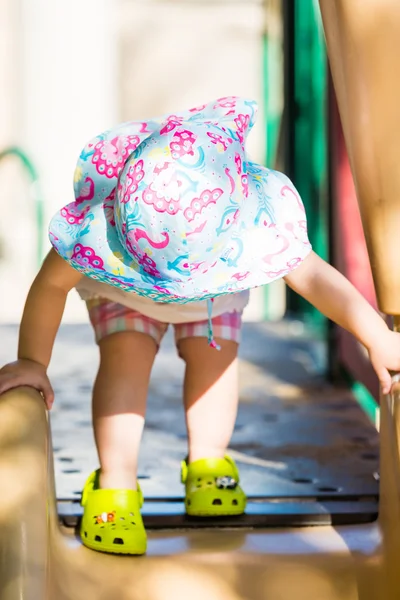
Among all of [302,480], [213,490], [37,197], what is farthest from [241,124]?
[37,197]

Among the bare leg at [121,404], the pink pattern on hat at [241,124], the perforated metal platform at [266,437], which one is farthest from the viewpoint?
the perforated metal platform at [266,437]

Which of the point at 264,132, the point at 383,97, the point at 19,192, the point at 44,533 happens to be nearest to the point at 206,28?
the point at 264,132

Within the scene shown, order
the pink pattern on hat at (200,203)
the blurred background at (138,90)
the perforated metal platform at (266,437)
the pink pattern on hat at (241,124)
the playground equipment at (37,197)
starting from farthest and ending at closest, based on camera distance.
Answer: the playground equipment at (37,197) < the blurred background at (138,90) < the perforated metal platform at (266,437) < the pink pattern on hat at (241,124) < the pink pattern on hat at (200,203)

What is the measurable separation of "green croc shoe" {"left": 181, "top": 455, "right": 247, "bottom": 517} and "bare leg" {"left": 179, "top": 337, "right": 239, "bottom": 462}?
0.02m

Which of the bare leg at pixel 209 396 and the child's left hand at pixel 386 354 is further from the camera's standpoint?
the bare leg at pixel 209 396

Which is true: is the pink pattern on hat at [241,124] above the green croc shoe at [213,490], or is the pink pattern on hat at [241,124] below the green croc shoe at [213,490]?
above

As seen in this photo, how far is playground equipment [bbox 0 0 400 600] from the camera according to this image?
99 centimetres

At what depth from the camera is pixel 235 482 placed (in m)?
1.27

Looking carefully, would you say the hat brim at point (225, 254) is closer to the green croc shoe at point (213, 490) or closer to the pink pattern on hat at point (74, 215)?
the pink pattern on hat at point (74, 215)

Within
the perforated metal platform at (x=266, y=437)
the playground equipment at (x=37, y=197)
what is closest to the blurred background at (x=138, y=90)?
the playground equipment at (x=37, y=197)

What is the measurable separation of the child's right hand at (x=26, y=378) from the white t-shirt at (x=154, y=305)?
0.56ft

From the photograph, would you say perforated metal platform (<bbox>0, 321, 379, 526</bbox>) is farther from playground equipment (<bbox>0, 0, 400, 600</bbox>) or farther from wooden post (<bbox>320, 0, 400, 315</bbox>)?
wooden post (<bbox>320, 0, 400, 315</bbox>)

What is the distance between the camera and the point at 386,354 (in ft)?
3.54

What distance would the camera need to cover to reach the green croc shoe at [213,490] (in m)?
1.24
